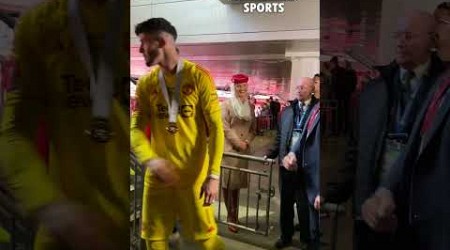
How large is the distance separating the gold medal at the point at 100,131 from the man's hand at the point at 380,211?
0.93 metres

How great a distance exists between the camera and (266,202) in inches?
71.4

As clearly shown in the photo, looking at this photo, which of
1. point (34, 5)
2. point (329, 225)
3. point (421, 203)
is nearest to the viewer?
point (34, 5)

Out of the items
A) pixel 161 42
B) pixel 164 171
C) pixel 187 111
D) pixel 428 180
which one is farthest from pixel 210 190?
pixel 428 180

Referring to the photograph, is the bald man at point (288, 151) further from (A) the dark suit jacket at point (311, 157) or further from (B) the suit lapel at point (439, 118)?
(B) the suit lapel at point (439, 118)

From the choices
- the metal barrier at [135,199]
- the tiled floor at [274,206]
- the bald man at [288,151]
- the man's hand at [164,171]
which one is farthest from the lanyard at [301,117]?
the metal barrier at [135,199]

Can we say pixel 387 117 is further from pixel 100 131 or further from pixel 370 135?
pixel 100 131

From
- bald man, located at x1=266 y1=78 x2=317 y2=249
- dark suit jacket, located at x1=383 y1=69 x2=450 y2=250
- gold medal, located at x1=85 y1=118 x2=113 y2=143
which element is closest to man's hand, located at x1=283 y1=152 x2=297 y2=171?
bald man, located at x1=266 y1=78 x2=317 y2=249

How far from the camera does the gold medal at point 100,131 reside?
1783mm

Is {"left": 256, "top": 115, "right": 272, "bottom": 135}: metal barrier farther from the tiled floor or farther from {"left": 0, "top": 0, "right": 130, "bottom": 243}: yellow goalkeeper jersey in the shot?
{"left": 0, "top": 0, "right": 130, "bottom": 243}: yellow goalkeeper jersey

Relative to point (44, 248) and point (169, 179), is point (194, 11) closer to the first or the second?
point (169, 179)

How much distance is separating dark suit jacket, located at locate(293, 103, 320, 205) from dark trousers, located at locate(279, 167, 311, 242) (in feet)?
0.10

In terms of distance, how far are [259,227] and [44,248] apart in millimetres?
706

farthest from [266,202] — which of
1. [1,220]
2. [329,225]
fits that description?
[1,220]

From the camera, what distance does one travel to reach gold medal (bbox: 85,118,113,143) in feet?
5.85
